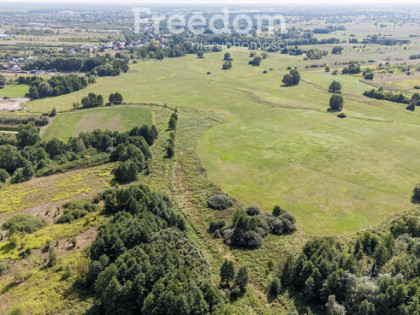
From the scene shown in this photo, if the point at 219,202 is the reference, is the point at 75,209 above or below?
below

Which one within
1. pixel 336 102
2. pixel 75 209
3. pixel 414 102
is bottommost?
pixel 75 209

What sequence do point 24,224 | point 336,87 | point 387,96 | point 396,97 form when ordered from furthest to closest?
point 336,87 → point 387,96 → point 396,97 → point 24,224

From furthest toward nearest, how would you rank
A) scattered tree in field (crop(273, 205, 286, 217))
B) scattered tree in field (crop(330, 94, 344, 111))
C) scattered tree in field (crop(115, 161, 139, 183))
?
scattered tree in field (crop(330, 94, 344, 111)) → scattered tree in field (crop(115, 161, 139, 183)) → scattered tree in field (crop(273, 205, 286, 217))

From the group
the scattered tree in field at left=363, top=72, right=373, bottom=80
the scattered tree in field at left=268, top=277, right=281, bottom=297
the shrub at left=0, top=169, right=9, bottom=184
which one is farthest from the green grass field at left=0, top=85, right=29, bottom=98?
the scattered tree in field at left=363, top=72, right=373, bottom=80

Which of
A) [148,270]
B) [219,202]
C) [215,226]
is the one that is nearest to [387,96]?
[219,202]

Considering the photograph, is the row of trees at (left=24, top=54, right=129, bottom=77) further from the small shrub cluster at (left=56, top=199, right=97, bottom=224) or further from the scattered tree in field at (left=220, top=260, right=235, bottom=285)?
the scattered tree in field at (left=220, top=260, right=235, bottom=285)

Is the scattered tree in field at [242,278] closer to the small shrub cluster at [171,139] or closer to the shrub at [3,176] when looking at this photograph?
the small shrub cluster at [171,139]

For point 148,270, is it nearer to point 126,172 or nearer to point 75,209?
point 75,209
